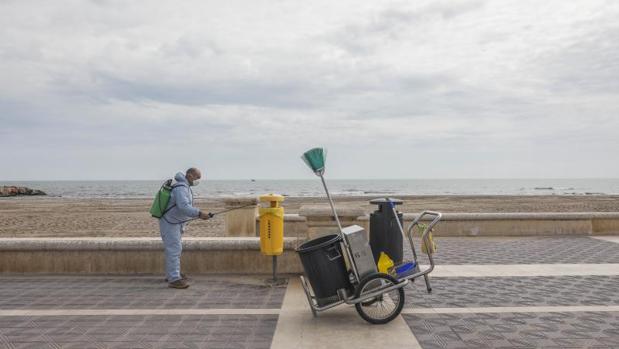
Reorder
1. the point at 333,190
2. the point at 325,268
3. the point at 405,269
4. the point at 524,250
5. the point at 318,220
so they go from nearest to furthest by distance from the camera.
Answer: the point at 325,268 < the point at 405,269 < the point at 318,220 < the point at 524,250 < the point at 333,190

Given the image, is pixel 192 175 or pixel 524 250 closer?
pixel 192 175

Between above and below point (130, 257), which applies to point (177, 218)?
above

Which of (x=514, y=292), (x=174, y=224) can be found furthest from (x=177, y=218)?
(x=514, y=292)

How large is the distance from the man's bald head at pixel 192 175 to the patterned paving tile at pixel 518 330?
11.2 ft

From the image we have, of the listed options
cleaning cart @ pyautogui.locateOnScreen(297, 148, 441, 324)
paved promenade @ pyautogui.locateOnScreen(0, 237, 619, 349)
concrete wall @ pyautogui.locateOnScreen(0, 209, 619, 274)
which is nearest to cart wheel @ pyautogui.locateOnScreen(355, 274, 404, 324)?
cleaning cart @ pyautogui.locateOnScreen(297, 148, 441, 324)

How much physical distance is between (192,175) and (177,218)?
2.07ft

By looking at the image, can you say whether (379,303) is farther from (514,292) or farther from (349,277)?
(514,292)

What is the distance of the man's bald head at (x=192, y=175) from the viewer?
272 inches

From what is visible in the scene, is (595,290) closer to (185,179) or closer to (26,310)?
(185,179)

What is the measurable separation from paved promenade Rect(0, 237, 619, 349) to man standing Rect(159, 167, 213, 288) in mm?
237

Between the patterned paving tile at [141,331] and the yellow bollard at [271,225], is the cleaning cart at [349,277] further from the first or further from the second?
the yellow bollard at [271,225]

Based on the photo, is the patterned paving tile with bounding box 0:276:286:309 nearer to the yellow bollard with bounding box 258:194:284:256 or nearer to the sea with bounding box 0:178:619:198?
the yellow bollard with bounding box 258:194:284:256

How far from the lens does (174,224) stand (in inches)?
269

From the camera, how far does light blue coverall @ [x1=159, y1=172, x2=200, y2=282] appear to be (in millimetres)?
6719
